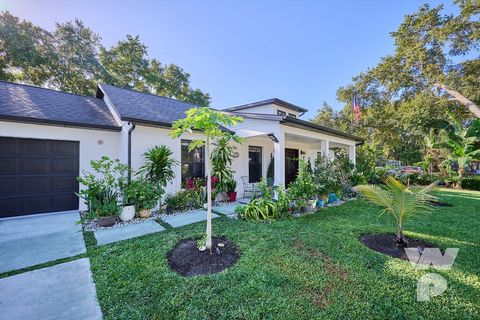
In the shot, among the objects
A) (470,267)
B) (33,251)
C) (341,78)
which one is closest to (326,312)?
(470,267)

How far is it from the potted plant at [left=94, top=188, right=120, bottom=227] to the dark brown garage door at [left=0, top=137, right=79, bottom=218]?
73.7 inches

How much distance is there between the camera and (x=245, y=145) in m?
9.34

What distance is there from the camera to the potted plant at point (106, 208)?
501 cm

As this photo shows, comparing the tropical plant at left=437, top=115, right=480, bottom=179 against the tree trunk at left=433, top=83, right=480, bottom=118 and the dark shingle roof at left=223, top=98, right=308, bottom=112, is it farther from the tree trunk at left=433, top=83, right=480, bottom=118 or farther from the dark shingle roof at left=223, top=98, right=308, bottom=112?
the dark shingle roof at left=223, top=98, right=308, bottom=112

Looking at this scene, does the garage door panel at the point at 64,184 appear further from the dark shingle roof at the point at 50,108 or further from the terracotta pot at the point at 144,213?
the terracotta pot at the point at 144,213

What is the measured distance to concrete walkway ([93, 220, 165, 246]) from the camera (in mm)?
4215

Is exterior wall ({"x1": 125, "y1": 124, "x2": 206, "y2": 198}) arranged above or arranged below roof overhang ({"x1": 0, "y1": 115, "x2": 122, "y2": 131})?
below

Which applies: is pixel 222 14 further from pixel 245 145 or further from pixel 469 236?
pixel 469 236

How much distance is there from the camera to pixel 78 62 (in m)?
16.5

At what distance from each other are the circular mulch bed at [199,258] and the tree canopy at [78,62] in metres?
19.2

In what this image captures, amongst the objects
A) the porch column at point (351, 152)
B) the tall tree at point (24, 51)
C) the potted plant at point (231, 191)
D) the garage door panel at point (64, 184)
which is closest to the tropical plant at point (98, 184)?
the garage door panel at point (64, 184)

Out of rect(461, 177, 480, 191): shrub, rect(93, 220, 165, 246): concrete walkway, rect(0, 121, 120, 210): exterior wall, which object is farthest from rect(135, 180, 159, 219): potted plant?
rect(461, 177, 480, 191): shrub

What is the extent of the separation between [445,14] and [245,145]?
15545mm

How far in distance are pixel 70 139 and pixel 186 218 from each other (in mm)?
4545
